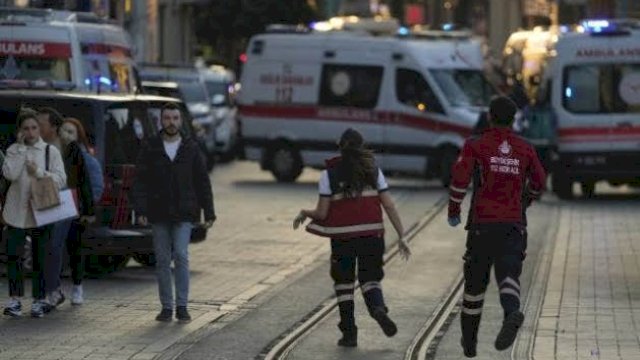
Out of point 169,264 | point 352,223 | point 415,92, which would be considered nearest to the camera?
point 352,223

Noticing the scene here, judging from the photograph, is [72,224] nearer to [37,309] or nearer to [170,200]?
[37,309]

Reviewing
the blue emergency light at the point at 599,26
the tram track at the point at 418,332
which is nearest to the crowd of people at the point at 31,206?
the tram track at the point at 418,332

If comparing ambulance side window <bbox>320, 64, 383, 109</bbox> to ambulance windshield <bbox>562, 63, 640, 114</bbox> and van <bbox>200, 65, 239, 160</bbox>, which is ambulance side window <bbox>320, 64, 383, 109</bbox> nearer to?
ambulance windshield <bbox>562, 63, 640, 114</bbox>

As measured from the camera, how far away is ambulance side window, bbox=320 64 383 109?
33344mm

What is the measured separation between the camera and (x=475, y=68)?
3397 cm

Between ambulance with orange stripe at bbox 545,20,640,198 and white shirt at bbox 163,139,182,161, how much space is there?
16219mm

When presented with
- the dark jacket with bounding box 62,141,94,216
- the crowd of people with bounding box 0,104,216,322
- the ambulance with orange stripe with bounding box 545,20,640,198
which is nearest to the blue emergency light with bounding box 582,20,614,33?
the ambulance with orange stripe with bounding box 545,20,640,198

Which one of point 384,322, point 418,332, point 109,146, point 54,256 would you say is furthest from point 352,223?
point 109,146

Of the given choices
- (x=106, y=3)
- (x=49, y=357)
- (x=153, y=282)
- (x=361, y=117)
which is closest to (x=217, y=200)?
(x=361, y=117)

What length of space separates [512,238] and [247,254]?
9113 millimetres

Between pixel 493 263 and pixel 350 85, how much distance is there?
70.2 ft

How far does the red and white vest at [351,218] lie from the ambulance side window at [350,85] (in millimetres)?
19756

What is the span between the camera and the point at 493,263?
12289 mm

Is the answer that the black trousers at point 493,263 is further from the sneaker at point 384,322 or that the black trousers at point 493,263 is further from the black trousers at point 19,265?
the black trousers at point 19,265
